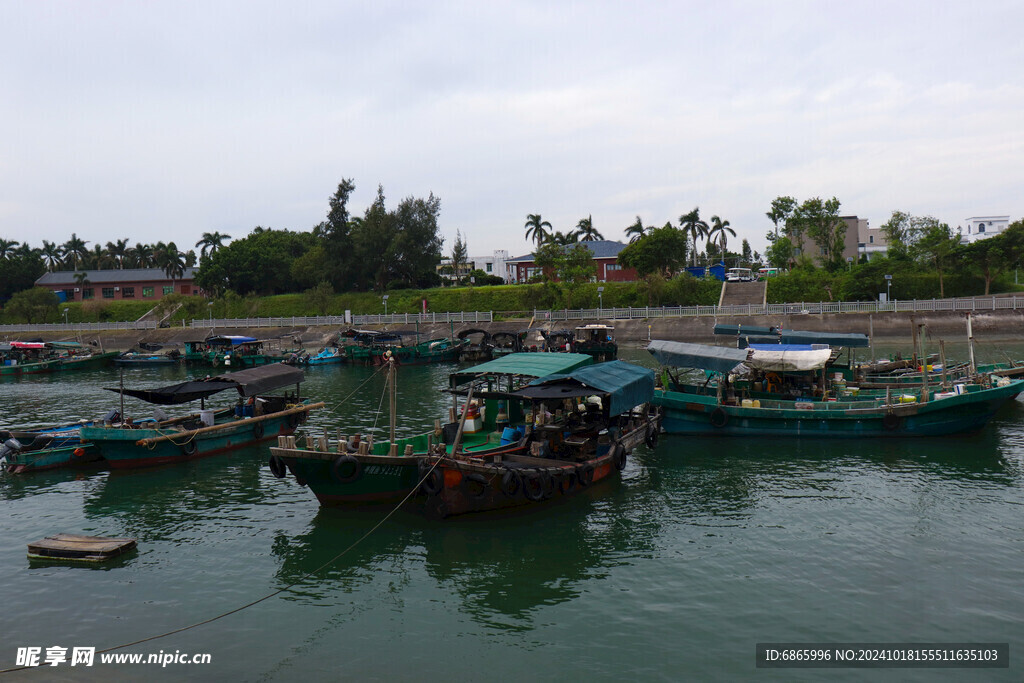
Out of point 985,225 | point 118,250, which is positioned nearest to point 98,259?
point 118,250

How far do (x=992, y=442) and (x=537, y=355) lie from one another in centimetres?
1612

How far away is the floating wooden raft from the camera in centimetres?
1479

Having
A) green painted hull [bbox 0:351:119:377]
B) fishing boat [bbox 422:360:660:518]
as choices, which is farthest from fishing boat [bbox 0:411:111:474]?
green painted hull [bbox 0:351:119:377]

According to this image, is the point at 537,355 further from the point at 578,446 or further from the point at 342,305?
the point at 342,305

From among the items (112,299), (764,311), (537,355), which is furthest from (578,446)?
(112,299)

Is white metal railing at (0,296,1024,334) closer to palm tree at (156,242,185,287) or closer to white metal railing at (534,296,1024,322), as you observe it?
white metal railing at (534,296,1024,322)

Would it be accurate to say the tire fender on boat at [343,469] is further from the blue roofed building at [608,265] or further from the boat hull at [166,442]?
the blue roofed building at [608,265]

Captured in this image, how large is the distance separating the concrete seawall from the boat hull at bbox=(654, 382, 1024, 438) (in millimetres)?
20285

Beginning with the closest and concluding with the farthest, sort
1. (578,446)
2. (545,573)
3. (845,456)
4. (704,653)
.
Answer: (704,653) → (545,573) → (578,446) → (845,456)

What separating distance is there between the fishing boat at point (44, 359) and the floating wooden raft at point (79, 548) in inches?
2014

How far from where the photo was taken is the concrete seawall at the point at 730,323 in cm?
5141

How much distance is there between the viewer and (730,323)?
195 feet

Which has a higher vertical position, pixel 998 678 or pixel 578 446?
pixel 578 446

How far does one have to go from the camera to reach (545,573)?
13883mm
